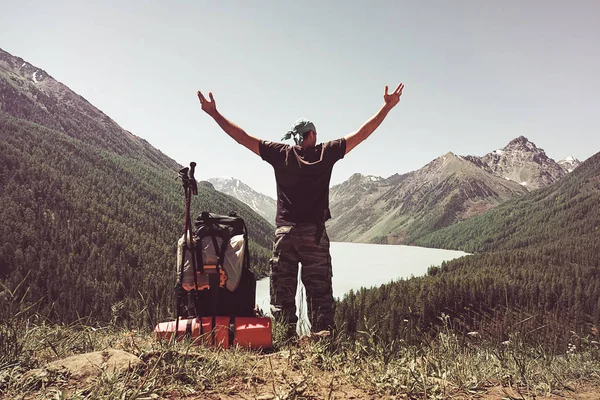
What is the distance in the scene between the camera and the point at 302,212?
19.3 ft

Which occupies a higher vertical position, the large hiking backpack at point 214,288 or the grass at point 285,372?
the large hiking backpack at point 214,288

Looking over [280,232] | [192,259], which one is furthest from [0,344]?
[280,232]

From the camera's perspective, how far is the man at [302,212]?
5836 mm

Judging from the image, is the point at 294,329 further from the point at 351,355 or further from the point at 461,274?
→ the point at 461,274

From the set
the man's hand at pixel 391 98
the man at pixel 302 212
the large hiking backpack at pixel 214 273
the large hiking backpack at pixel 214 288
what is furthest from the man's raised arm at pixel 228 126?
the man's hand at pixel 391 98

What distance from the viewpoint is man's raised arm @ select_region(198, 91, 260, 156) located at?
5848mm

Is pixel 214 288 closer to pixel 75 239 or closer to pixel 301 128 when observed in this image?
pixel 301 128

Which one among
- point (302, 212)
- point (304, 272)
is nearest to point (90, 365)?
point (304, 272)

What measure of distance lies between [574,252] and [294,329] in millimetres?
198586

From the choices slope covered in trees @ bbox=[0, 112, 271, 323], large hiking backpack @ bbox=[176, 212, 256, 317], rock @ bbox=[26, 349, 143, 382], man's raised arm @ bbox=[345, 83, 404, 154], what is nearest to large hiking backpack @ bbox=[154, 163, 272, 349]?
large hiking backpack @ bbox=[176, 212, 256, 317]

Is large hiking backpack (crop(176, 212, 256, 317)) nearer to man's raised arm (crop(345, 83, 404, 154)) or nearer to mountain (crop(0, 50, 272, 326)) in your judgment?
man's raised arm (crop(345, 83, 404, 154))

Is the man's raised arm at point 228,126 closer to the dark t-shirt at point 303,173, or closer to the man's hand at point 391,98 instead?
the dark t-shirt at point 303,173

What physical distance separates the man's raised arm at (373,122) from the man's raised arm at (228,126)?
5.24ft

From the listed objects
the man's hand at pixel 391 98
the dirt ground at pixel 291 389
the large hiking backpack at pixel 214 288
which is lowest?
the dirt ground at pixel 291 389
